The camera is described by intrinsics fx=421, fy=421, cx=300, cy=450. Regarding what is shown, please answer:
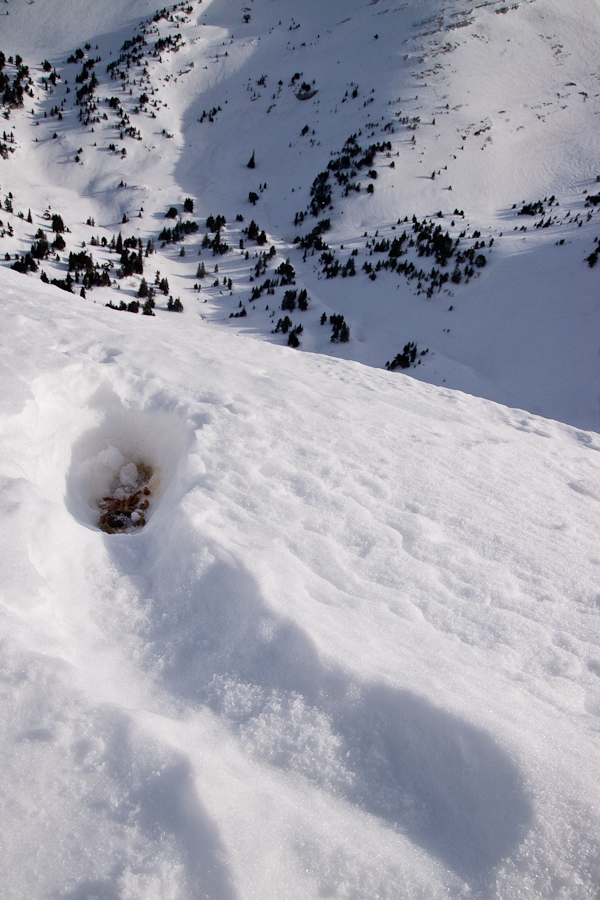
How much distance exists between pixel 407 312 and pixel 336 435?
13.0 meters

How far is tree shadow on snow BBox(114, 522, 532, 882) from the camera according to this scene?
1.64 m

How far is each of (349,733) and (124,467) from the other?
9.49 feet

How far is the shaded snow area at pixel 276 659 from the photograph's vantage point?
1.47 meters

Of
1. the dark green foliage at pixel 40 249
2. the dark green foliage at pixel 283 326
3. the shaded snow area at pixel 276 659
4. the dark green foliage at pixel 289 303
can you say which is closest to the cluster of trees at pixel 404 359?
the dark green foliage at pixel 283 326

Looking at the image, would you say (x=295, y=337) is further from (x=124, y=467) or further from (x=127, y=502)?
(x=127, y=502)

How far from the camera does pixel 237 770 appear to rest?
1.67 meters

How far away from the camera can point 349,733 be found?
1864mm

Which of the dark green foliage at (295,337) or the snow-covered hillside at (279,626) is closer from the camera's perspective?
the snow-covered hillside at (279,626)

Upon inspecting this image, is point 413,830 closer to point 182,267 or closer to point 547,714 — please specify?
point 547,714

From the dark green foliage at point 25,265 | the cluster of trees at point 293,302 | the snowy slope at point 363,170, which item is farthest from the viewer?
the cluster of trees at point 293,302

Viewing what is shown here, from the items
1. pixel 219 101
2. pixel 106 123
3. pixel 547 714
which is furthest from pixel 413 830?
pixel 219 101

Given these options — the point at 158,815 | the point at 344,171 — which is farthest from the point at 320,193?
the point at 158,815

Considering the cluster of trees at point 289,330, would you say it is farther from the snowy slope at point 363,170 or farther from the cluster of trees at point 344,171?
the cluster of trees at point 344,171

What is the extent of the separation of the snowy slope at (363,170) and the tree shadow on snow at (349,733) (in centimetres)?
1189
